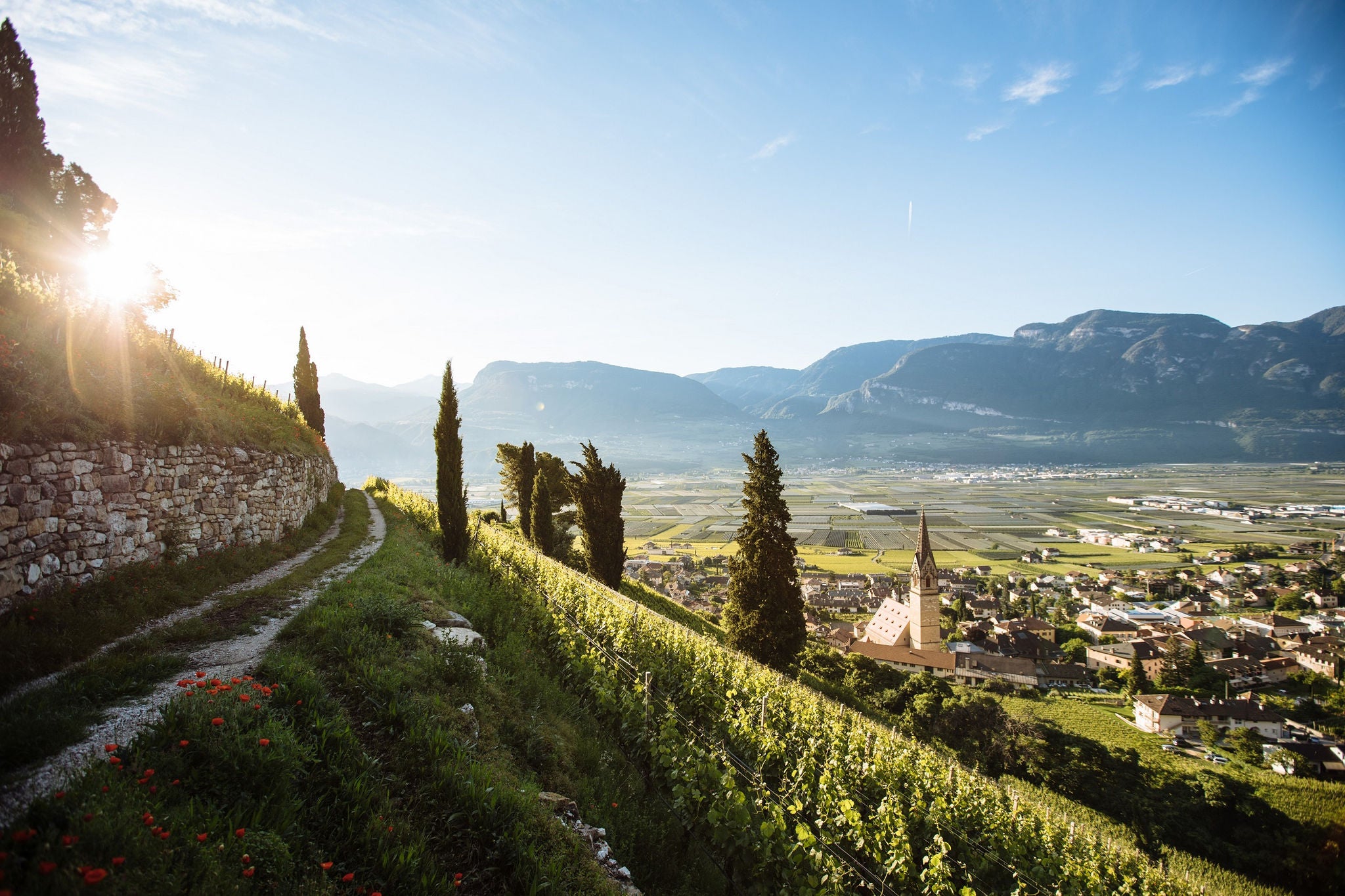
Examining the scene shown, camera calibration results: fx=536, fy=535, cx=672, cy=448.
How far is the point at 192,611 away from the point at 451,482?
9.37m

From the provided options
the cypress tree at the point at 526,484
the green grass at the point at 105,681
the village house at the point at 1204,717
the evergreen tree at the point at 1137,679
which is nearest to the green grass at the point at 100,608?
the green grass at the point at 105,681

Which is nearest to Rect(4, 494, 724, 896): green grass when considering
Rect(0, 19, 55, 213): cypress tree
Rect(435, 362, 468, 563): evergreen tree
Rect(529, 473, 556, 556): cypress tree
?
Rect(435, 362, 468, 563): evergreen tree

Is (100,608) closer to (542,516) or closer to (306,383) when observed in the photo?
(542,516)

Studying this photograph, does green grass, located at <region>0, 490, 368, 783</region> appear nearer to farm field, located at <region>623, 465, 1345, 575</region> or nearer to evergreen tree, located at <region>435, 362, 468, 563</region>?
evergreen tree, located at <region>435, 362, 468, 563</region>

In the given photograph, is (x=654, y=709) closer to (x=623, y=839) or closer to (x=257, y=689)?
(x=623, y=839)

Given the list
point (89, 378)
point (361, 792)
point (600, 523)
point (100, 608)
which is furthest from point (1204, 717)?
point (89, 378)

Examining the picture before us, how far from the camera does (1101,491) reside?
6634 inches

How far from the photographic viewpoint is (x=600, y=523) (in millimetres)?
24797

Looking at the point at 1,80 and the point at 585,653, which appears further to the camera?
the point at 1,80

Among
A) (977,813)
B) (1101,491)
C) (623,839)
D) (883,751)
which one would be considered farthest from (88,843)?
(1101,491)

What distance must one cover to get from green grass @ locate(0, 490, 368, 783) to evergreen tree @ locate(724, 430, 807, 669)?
48.6ft

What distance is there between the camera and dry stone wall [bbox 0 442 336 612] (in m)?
6.31

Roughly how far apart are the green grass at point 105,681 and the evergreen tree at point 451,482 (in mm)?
7647

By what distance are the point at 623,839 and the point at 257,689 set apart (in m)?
4.00
